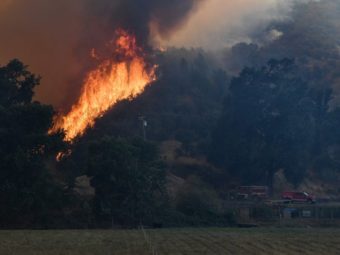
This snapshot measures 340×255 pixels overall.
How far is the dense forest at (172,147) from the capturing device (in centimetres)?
7244

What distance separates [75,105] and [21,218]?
3320cm

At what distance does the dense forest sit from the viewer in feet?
238

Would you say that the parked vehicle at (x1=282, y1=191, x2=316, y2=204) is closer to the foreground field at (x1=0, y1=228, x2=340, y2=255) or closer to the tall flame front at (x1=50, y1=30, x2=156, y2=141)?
the foreground field at (x1=0, y1=228, x2=340, y2=255)

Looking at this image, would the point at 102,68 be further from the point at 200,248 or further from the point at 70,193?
the point at 200,248

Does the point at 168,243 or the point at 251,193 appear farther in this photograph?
the point at 251,193

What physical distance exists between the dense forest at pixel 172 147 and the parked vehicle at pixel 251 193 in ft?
8.91

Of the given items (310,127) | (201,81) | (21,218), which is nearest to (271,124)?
(310,127)

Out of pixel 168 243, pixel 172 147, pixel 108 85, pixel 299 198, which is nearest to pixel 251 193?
pixel 299 198

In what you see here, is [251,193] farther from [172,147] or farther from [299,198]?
A: [172,147]

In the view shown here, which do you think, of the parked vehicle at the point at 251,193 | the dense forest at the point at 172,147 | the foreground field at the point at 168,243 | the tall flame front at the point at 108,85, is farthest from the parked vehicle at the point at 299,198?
the tall flame front at the point at 108,85

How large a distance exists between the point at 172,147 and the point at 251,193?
28.2 m

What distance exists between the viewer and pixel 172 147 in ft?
405

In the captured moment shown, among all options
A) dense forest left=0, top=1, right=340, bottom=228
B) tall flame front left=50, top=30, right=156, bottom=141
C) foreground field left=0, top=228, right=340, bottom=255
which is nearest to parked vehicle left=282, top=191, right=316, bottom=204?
dense forest left=0, top=1, right=340, bottom=228

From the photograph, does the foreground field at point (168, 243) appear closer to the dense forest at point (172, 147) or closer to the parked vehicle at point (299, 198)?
the dense forest at point (172, 147)
